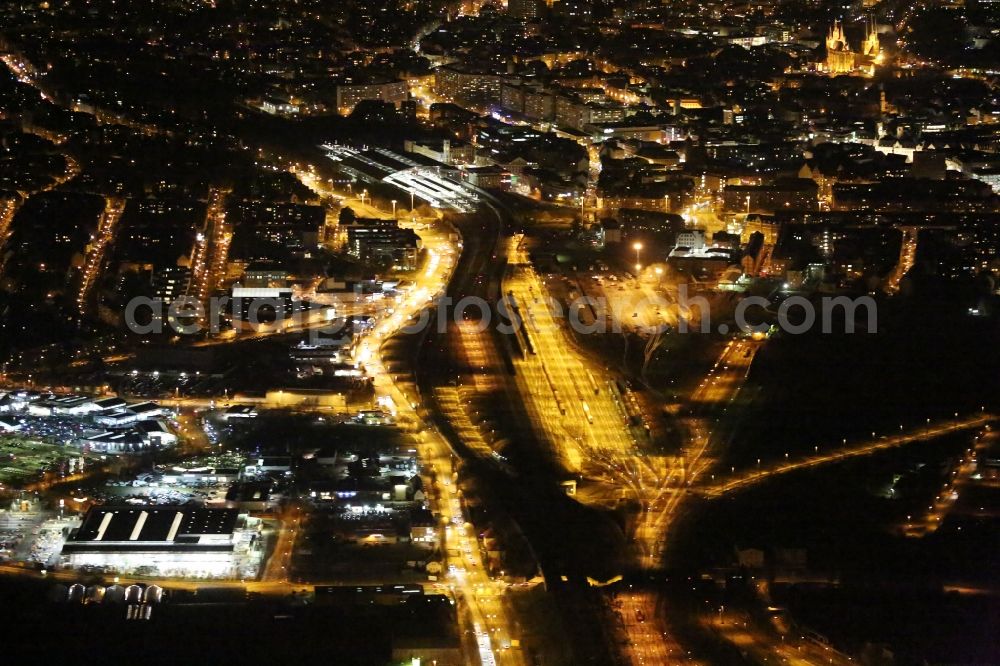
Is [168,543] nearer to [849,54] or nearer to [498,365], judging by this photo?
[498,365]

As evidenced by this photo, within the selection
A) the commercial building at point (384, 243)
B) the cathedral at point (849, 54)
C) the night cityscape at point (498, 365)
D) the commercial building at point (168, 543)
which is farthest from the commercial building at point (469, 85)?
the commercial building at point (168, 543)

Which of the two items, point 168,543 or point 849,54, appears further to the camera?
point 849,54

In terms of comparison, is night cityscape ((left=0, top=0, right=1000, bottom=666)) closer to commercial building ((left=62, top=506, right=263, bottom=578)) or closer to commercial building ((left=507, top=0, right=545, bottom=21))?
commercial building ((left=62, top=506, right=263, bottom=578))

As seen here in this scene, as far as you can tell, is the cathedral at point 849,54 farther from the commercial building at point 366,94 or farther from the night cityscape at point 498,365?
the commercial building at point 366,94

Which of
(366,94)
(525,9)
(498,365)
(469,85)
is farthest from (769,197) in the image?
(525,9)

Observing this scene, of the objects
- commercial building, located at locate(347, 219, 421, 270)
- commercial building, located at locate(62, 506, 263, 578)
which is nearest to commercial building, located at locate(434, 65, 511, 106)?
commercial building, located at locate(347, 219, 421, 270)

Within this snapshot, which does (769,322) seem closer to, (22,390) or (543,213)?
(543,213)

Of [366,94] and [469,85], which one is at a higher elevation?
[469,85]

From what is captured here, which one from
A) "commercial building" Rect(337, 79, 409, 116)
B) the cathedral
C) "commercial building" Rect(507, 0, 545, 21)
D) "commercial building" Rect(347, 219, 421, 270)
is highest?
"commercial building" Rect(507, 0, 545, 21)
